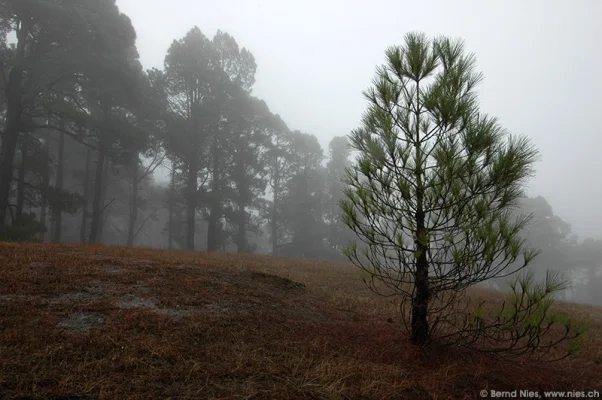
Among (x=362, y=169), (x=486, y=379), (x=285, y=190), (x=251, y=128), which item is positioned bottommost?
(x=486, y=379)

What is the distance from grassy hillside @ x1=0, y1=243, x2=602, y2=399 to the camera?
8.35 ft

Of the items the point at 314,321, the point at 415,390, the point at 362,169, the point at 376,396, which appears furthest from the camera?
the point at 314,321

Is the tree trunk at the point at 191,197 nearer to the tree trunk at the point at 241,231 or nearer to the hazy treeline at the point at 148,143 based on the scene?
the hazy treeline at the point at 148,143

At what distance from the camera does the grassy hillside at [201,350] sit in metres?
2.54

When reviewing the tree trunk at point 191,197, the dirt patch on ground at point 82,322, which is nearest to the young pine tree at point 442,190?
the dirt patch on ground at point 82,322

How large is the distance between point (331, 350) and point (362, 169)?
2208 mm

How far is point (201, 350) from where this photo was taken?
323 centimetres

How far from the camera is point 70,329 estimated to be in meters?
3.26

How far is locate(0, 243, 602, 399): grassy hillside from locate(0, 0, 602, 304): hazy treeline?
2.20 metres

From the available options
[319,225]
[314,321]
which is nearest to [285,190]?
[319,225]

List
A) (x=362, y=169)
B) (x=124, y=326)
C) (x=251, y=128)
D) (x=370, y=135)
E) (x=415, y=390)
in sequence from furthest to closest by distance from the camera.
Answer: (x=251, y=128) → (x=370, y=135) → (x=362, y=169) → (x=124, y=326) → (x=415, y=390)

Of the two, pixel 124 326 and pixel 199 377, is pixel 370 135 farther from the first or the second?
pixel 124 326

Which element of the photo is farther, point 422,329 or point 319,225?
point 319,225

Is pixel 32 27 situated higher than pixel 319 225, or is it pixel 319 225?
pixel 32 27
